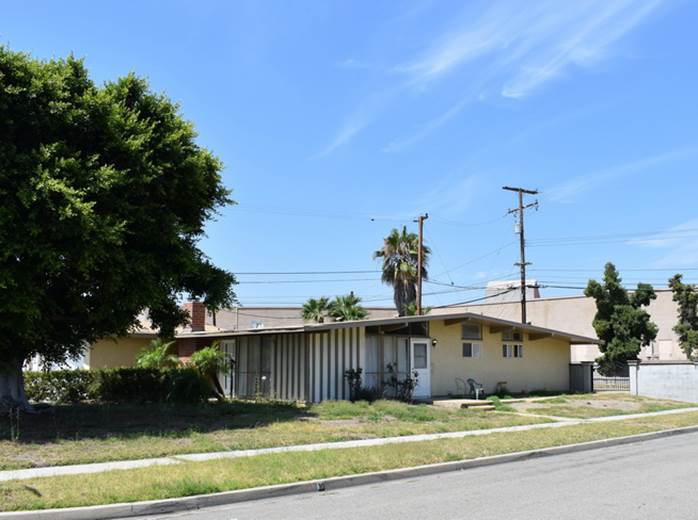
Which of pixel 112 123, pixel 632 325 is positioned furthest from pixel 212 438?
pixel 632 325

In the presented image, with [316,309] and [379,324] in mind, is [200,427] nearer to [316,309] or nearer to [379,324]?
[379,324]

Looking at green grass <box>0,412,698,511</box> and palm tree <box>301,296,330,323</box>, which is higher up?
palm tree <box>301,296,330,323</box>

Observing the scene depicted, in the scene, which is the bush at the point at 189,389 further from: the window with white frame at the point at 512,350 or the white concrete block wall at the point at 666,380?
the white concrete block wall at the point at 666,380

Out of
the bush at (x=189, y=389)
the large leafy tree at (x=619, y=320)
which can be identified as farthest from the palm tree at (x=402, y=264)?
the bush at (x=189, y=389)

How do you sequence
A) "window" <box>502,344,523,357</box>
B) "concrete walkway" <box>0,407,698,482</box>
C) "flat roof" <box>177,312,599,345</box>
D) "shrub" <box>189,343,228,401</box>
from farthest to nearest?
"window" <box>502,344,523,357</box> < "shrub" <box>189,343,228,401</box> < "flat roof" <box>177,312,599,345</box> < "concrete walkway" <box>0,407,698,482</box>

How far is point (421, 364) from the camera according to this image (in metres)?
26.9

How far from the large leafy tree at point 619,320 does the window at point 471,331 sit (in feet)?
40.0

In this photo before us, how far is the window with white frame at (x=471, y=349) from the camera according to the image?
29078 mm

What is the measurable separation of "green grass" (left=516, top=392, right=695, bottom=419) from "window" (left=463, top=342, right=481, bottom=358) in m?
3.48

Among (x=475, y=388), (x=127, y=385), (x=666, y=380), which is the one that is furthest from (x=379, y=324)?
(x=666, y=380)

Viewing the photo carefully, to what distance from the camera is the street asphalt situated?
8.18 m

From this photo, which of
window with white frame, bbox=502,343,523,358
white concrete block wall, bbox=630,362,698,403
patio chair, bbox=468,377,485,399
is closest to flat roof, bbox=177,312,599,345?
window with white frame, bbox=502,343,523,358

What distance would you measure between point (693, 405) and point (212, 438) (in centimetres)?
2000

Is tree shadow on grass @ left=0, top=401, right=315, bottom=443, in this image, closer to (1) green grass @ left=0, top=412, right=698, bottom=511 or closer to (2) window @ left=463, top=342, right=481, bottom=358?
(1) green grass @ left=0, top=412, right=698, bottom=511
